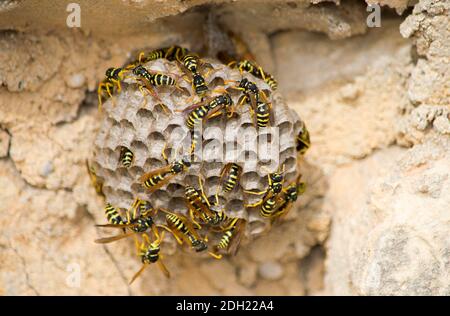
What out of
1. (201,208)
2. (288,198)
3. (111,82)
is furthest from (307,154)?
(111,82)

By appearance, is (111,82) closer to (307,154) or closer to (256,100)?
(256,100)

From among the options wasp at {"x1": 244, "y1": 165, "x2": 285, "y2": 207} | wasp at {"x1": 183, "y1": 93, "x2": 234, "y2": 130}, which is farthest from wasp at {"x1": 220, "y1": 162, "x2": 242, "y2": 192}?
wasp at {"x1": 183, "y1": 93, "x2": 234, "y2": 130}

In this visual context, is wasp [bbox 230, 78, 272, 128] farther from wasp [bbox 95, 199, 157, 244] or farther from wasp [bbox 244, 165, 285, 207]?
wasp [bbox 95, 199, 157, 244]

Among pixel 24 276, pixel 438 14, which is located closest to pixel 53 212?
pixel 24 276

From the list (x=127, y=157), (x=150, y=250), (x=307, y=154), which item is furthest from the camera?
(x=307, y=154)

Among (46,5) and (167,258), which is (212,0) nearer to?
(46,5)

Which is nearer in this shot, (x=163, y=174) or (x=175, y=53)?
(x=163, y=174)
